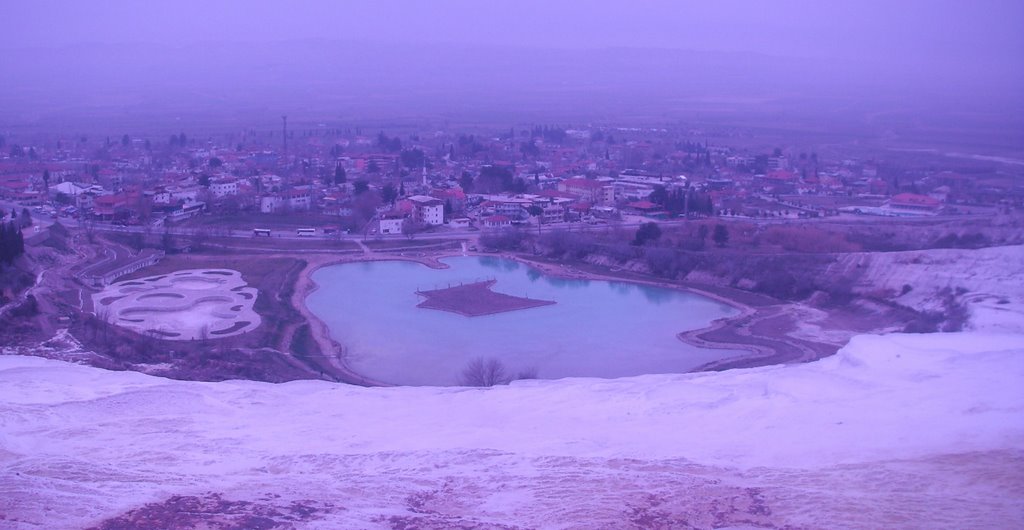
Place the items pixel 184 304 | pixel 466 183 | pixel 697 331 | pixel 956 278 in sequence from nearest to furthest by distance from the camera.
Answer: pixel 956 278, pixel 697 331, pixel 184 304, pixel 466 183

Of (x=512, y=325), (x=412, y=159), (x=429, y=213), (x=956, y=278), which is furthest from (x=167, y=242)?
(x=412, y=159)

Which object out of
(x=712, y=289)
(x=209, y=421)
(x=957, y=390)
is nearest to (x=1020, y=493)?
(x=957, y=390)

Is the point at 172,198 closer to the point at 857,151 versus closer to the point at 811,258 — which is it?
the point at 811,258

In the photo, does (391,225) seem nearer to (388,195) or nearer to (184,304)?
(388,195)

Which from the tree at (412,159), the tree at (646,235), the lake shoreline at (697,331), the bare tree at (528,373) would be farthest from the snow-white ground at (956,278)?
the tree at (412,159)

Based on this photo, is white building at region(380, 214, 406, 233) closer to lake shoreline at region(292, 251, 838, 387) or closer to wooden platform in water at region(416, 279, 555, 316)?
lake shoreline at region(292, 251, 838, 387)

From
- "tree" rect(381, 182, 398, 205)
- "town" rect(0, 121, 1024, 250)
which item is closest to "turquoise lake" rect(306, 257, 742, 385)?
"town" rect(0, 121, 1024, 250)
